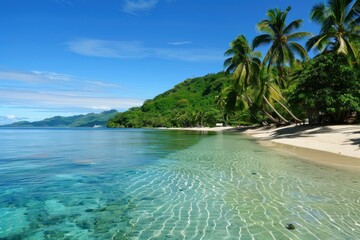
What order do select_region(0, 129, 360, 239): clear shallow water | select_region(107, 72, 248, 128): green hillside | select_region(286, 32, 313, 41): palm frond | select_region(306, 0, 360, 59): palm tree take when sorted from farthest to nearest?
select_region(107, 72, 248, 128): green hillside
select_region(286, 32, 313, 41): palm frond
select_region(306, 0, 360, 59): palm tree
select_region(0, 129, 360, 239): clear shallow water

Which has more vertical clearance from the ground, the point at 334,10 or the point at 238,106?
the point at 334,10

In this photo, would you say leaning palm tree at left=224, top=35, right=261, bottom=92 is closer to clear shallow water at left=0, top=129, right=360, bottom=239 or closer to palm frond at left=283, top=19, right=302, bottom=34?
palm frond at left=283, top=19, right=302, bottom=34

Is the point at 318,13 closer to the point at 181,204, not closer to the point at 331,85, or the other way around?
the point at 331,85

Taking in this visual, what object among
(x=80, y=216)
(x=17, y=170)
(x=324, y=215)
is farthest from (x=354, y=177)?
(x=17, y=170)

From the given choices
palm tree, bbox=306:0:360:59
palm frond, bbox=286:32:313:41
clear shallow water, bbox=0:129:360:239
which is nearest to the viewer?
clear shallow water, bbox=0:129:360:239

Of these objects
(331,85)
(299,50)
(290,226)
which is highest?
(299,50)

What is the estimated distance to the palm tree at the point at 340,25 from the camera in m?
24.8

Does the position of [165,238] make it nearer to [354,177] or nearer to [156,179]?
[156,179]

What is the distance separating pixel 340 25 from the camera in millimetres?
26047

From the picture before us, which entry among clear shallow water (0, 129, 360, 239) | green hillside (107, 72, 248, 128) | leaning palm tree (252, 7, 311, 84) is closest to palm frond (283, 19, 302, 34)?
leaning palm tree (252, 7, 311, 84)

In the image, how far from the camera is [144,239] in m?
4.85

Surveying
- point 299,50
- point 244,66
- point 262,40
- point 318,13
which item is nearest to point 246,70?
point 244,66

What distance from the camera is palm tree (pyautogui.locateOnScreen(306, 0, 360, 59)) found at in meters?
24.8

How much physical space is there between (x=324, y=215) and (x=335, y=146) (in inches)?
556
